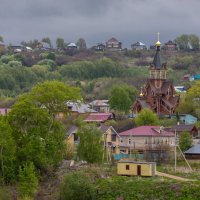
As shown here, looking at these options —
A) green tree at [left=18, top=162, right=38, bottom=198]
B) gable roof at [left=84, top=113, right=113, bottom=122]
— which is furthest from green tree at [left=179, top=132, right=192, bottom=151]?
green tree at [left=18, top=162, right=38, bottom=198]

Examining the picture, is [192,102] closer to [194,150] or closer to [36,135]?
[194,150]

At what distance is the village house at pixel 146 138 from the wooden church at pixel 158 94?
47.5 feet

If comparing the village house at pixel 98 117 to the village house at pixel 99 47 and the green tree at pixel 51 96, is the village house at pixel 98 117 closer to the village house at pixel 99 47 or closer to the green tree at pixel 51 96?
the green tree at pixel 51 96

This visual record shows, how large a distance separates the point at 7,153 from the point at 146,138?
52.0 feet

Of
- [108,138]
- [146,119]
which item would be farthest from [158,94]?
[108,138]

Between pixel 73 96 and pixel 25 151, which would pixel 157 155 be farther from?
pixel 25 151

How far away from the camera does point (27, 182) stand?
35.6 meters

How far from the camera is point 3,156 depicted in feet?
122

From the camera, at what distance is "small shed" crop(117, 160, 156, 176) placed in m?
38.1

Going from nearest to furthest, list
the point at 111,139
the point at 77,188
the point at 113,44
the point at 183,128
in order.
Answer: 1. the point at 77,188
2. the point at 111,139
3. the point at 183,128
4. the point at 113,44

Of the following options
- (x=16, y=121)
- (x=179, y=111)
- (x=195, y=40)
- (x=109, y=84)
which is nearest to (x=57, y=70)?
(x=109, y=84)

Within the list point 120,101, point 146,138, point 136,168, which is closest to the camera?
point 136,168

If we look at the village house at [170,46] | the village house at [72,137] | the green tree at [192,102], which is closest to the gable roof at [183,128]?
the village house at [72,137]

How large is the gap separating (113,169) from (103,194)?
4515mm
